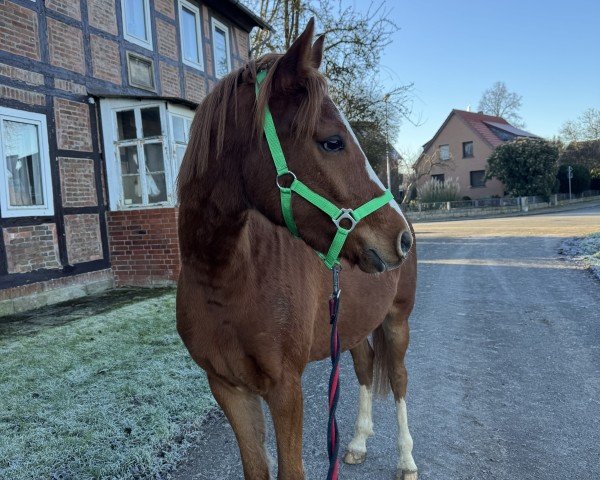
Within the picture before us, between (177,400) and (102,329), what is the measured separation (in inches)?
102

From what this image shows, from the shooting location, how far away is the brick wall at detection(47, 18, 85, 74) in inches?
289

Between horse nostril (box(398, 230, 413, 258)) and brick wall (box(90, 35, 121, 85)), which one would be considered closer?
horse nostril (box(398, 230, 413, 258))

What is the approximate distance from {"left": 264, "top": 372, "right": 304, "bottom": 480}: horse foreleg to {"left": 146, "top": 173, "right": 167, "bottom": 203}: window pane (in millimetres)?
7427

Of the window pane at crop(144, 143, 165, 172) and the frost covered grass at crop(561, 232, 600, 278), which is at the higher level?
the window pane at crop(144, 143, 165, 172)

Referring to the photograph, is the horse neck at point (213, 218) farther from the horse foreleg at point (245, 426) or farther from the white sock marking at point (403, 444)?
the white sock marking at point (403, 444)

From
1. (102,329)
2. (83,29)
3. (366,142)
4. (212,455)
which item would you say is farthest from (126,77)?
(366,142)

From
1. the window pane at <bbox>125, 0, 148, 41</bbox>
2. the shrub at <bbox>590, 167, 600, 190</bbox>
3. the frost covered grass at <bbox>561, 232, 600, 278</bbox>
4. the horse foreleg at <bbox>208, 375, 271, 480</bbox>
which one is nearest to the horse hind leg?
the horse foreleg at <bbox>208, 375, 271, 480</bbox>

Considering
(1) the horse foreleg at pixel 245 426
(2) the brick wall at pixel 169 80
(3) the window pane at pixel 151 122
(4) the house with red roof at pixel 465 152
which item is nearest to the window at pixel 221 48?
(2) the brick wall at pixel 169 80

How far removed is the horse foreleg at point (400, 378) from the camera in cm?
254

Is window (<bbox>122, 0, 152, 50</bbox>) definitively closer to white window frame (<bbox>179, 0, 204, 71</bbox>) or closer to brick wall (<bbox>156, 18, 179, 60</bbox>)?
brick wall (<bbox>156, 18, 179, 60</bbox>)

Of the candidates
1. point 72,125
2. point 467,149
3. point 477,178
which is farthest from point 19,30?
point 467,149

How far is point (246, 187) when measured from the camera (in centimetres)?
158

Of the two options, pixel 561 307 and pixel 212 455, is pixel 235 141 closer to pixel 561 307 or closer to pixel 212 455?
pixel 212 455

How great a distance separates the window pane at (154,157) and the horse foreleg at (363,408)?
6.73 metres
